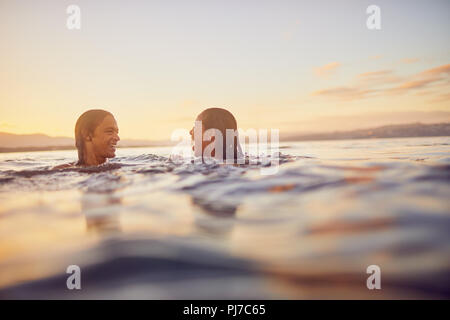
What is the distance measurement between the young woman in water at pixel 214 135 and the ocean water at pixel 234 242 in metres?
2.73

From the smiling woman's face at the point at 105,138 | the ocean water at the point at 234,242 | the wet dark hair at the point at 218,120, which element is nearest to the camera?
the ocean water at the point at 234,242

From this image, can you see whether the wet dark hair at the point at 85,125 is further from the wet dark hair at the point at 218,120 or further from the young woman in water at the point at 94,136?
the wet dark hair at the point at 218,120

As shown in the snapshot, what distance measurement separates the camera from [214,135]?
5746 mm

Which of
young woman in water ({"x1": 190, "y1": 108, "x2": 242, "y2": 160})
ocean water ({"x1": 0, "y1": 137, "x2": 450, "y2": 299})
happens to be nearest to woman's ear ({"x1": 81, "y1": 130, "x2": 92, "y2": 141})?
young woman in water ({"x1": 190, "y1": 108, "x2": 242, "y2": 160})

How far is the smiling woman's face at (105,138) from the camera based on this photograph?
570 centimetres

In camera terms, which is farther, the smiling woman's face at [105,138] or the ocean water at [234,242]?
the smiling woman's face at [105,138]

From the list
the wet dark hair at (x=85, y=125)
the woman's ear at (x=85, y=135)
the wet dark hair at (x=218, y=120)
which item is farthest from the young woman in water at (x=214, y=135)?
the woman's ear at (x=85, y=135)

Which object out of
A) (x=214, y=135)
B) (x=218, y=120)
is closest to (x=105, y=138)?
(x=214, y=135)

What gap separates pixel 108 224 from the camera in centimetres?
200

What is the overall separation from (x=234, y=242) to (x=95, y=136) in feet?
16.9

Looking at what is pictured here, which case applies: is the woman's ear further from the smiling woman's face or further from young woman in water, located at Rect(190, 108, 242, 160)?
young woman in water, located at Rect(190, 108, 242, 160)

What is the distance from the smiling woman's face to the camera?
5.70 metres

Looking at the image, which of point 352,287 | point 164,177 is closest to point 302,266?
point 352,287

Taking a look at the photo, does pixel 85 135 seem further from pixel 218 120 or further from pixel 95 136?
pixel 218 120
